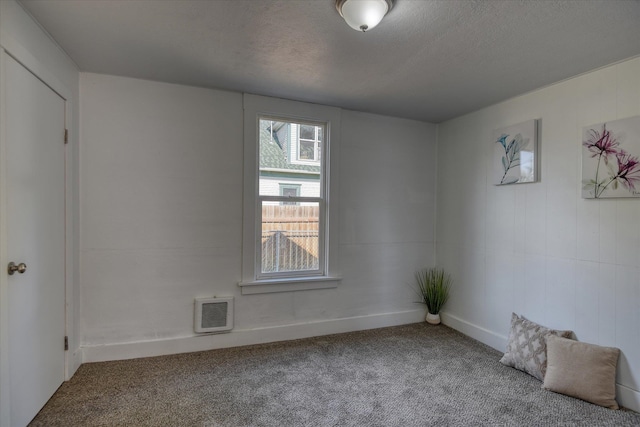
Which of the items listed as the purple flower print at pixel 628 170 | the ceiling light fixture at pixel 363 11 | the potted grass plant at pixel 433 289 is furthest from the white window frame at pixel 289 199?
the purple flower print at pixel 628 170

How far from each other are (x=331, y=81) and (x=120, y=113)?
1.83 meters

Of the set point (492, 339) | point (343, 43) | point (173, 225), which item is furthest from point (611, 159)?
point (173, 225)

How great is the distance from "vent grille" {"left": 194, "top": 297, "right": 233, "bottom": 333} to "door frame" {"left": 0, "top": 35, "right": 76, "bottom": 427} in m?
0.91

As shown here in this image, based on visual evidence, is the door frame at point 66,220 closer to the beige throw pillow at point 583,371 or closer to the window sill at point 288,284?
the window sill at point 288,284

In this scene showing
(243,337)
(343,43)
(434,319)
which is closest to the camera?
(343,43)

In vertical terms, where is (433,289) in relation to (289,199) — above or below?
Answer: below

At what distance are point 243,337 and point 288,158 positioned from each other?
183 cm

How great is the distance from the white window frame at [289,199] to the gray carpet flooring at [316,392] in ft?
2.10

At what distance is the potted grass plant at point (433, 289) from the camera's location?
3705 millimetres

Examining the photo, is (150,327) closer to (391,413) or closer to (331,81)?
(391,413)

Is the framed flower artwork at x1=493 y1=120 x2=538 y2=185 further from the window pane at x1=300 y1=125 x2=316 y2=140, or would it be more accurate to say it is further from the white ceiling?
the window pane at x1=300 y1=125 x2=316 y2=140

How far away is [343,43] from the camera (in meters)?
2.06

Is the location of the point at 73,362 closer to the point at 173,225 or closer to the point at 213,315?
the point at 213,315

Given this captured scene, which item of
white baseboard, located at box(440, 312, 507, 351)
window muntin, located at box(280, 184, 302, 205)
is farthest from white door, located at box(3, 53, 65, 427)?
white baseboard, located at box(440, 312, 507, 351)
